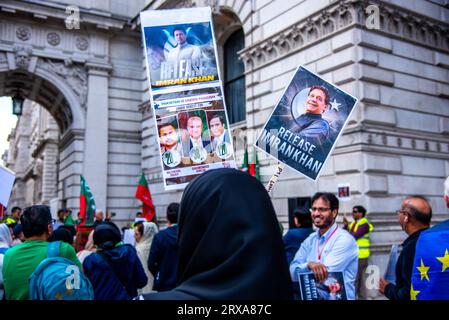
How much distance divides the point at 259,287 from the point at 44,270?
192 cm

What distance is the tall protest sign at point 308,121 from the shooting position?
4.77 meters

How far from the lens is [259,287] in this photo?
1.55 meters

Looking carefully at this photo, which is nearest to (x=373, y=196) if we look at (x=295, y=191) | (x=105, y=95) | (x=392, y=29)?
(x=295, y=191)

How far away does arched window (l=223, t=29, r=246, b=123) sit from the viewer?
1580 centimetres

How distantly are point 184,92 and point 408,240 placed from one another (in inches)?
126

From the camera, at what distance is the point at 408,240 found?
3771mm

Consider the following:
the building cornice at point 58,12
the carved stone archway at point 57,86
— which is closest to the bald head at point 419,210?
the carved stone archway at point 57,86

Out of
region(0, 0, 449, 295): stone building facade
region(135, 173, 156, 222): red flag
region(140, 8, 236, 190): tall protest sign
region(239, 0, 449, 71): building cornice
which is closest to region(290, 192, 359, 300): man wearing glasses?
region(140, 8, 236, 190): tall protest sign

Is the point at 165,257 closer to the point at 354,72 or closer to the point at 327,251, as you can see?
the point at 327,251

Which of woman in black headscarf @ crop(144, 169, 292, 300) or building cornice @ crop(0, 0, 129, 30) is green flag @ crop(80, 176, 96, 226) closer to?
building cornice @ crop(0, 0, 129, 30)

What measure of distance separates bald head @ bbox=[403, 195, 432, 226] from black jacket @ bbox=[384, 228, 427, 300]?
145mm

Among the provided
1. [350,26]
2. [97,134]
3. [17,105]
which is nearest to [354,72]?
[350,26]

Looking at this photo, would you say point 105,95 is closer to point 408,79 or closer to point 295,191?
point 295,191

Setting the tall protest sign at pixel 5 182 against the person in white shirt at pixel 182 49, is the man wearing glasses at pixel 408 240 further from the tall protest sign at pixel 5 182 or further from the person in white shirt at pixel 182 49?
the tall protest sign at pixel 5 182
